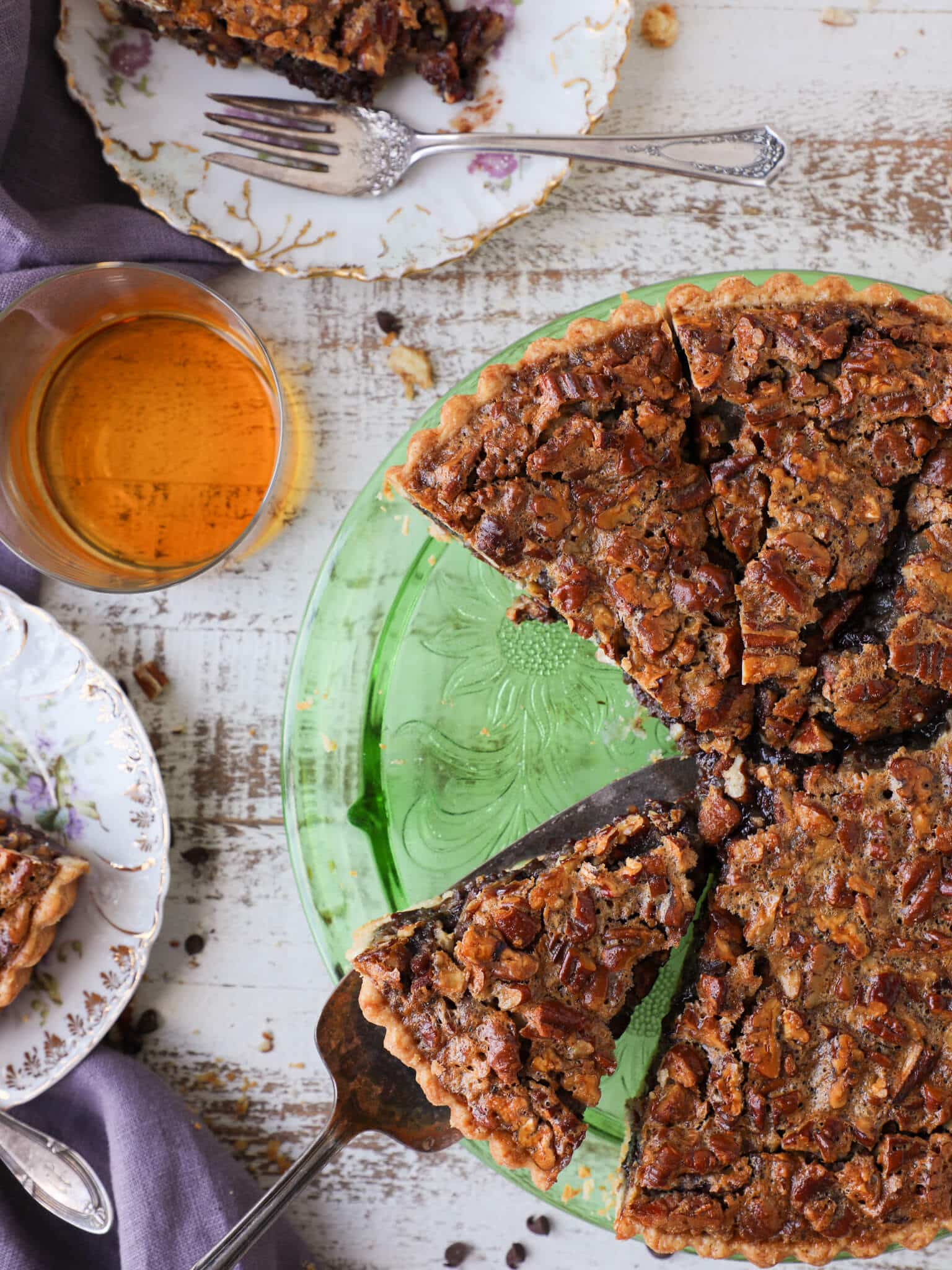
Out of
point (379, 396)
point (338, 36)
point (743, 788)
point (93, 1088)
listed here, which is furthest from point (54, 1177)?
point (338, 36)

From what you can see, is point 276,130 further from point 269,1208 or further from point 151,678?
point 269,1208

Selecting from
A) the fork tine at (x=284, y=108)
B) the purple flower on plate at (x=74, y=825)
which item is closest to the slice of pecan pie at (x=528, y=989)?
the purple flower on plate at (x=74, y=825)

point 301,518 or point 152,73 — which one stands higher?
point 152,73

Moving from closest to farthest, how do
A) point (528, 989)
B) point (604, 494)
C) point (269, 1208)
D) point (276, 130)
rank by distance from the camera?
point (528, 989), point (604, 494), point (269, 1208), point (276, 130)

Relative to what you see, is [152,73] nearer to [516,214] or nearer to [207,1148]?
[516,214]

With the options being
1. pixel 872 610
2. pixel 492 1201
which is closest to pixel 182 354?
pixel 872 610

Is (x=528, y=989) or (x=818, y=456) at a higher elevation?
(x=818, y=456)

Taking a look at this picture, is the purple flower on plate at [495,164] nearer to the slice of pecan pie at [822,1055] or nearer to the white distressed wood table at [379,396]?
the white distressed wood table at [379,396]
